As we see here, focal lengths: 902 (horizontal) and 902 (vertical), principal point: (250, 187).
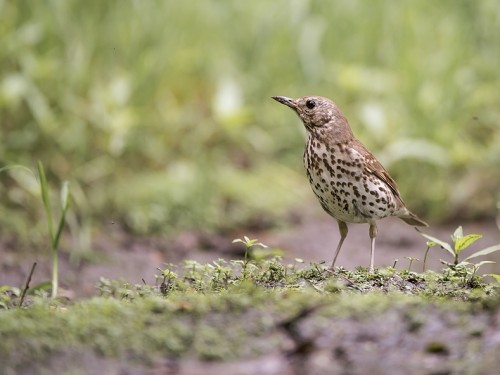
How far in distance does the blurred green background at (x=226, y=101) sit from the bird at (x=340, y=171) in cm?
261

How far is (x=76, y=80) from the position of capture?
7684 millimetres

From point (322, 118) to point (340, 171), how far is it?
39 cm

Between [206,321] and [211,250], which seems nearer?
[206,321]

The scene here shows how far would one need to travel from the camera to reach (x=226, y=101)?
837 centimetres

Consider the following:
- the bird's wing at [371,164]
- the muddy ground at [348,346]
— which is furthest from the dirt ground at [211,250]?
the muddy ground at [348,346]

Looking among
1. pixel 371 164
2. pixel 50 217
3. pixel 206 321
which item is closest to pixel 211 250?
pixel 371 164

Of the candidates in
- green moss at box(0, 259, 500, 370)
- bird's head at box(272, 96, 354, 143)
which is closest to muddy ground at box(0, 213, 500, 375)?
green moss at box(0, 259, 500, 370)

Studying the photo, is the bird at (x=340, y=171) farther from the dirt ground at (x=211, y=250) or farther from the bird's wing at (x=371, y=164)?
the dirt ground at (x=211, y=250)

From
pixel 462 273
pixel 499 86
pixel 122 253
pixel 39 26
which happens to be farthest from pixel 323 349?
pixel 499 86

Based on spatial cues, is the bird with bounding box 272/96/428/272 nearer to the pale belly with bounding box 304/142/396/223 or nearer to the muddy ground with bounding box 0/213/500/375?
the pale belly with bounding box 304/142/396/223

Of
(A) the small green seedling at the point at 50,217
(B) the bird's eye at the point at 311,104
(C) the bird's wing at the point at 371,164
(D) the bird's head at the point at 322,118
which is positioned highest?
(B) the bird's eye at the point at 311,104

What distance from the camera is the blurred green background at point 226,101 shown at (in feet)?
24.5

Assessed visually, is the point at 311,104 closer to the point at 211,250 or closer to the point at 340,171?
the point at 340,171

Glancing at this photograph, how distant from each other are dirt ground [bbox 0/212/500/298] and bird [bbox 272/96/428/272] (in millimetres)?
1394
